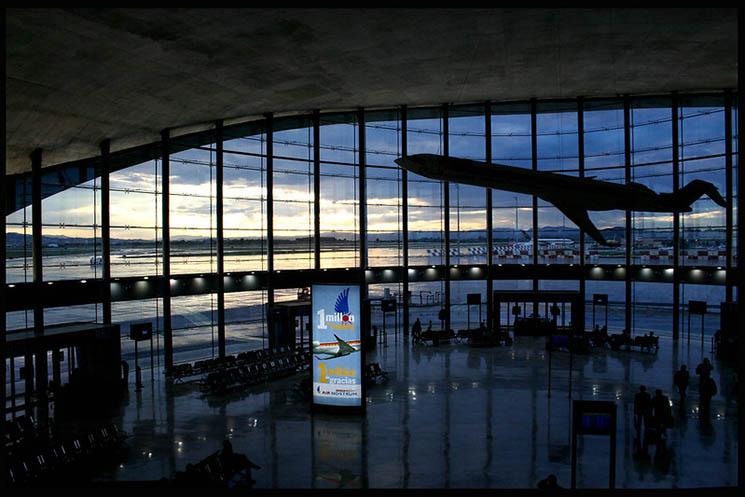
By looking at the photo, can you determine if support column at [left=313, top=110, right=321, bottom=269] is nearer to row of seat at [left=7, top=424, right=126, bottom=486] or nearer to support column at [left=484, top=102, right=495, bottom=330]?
support column at [left=484, top=102, right=495, bottom=330]

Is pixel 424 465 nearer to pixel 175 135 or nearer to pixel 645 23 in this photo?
pixel 645 23

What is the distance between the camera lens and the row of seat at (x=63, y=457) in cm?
898

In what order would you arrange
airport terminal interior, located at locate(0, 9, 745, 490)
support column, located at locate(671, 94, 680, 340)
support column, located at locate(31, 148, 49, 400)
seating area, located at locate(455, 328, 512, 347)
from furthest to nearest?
1. support column, located at locate(671, 94, 680, 340)
2. seating area, located at locate(455, 328, 512, 347)
3. support column, located at locate(31, 148, 49, 400)
4. airport terminal interior, located at locate(0, 9, 745, 490)

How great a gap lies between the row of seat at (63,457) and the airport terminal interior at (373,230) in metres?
0.05

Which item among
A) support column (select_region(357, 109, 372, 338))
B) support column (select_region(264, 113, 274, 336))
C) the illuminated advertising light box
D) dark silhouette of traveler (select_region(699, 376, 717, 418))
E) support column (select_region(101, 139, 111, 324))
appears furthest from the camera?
support column (select_region(357, 109, 372, 338))

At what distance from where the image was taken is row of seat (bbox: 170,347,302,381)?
1681cm

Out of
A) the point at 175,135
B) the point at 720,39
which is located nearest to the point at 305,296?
the point at 175,135

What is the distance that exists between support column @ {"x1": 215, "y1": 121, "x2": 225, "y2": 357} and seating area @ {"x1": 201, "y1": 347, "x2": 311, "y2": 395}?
231 centimetres

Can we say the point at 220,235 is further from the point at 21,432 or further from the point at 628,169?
the point at 628,169

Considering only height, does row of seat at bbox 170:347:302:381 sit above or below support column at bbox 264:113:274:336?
below

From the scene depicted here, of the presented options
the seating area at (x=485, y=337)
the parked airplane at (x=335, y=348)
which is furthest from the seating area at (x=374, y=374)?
the seating area at (x=485, y=337)

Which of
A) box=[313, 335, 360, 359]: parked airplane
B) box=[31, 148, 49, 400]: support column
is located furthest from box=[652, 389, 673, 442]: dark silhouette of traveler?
box=[31, 148, 49, 400]: support column

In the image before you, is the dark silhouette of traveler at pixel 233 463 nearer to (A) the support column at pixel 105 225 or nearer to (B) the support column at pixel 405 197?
(A) the support column at pixel 105 225

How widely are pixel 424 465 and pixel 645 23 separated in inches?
504
